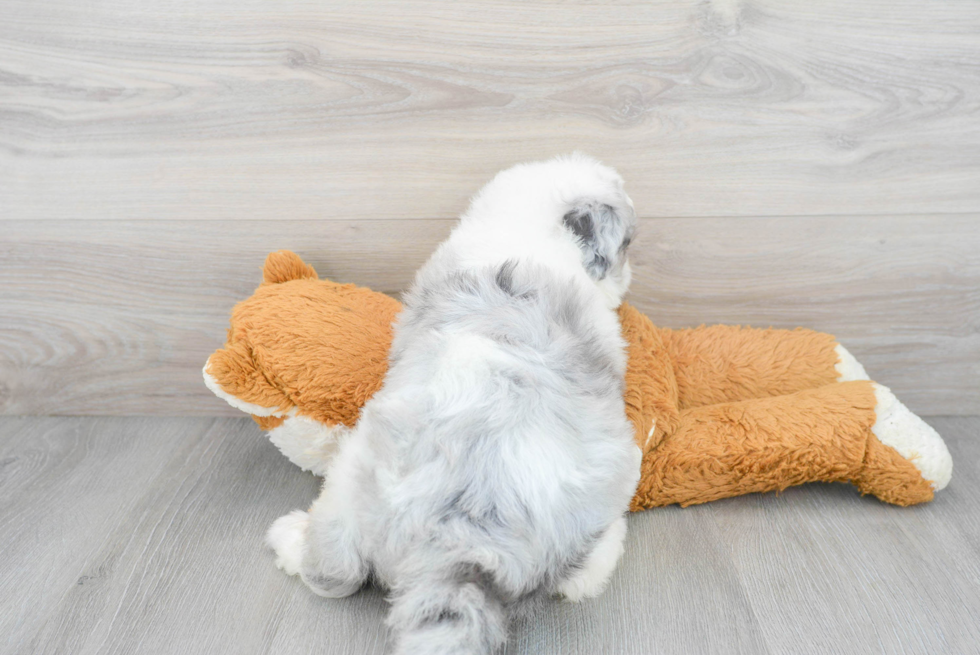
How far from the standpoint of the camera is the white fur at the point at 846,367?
5.08ft

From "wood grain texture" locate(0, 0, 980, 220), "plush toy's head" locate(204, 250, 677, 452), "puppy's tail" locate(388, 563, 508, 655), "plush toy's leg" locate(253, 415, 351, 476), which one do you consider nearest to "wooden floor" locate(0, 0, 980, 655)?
"wood grain texture" locate(0, 0, 980, 220)

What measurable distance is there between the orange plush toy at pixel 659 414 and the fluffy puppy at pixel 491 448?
0.58 ft

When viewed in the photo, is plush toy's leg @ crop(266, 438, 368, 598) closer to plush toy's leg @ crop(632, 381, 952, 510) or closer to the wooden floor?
the wooden floor

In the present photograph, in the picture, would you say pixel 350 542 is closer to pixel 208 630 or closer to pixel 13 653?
pixel 208 630

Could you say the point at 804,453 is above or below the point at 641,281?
below

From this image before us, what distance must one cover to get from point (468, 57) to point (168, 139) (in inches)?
28.2

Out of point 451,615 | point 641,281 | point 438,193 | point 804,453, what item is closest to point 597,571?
point 451,615

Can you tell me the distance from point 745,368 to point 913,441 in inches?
13.8

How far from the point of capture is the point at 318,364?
137 cm

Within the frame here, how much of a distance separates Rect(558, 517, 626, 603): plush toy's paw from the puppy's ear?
18.4 inches

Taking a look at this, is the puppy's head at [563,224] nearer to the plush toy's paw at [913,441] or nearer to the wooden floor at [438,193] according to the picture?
the wooden floor at [438,193]

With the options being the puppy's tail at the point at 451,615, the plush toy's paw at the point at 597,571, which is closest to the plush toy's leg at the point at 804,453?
the plush toy's paw at the point at 597,571

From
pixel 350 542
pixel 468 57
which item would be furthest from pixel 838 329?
pixel 350 542

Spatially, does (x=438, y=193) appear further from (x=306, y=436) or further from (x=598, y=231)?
(x=306, y=436)
